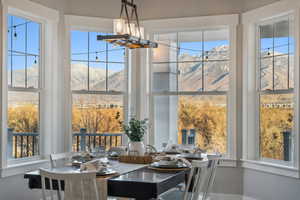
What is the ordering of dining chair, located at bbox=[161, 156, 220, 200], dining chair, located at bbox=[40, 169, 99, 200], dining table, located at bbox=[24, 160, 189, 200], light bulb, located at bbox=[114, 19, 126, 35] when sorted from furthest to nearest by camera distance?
1. light bulb, located at bbox=[114, 19, 126, 35]
2. dining chair, located at bbox=[161, 156, 220, 200]
3. dining table, located at bbox=[24, 160, 189, 200]
4. dining chair, located at bbox=[40, 169, 99, 200]

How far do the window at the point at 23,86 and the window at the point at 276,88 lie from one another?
2.91 metres

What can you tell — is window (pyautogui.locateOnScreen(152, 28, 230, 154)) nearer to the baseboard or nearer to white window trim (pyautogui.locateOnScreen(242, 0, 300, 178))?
white window trim (pyautogui.locateOnScreen(242, 0, 300, 178))

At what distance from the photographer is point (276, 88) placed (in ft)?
15.4

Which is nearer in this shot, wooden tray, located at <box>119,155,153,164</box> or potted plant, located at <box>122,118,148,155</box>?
wooden tray, located at <box>119,155,153,164</box>

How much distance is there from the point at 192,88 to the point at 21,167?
254 cm

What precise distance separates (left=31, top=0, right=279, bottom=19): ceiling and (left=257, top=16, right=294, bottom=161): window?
0.53m

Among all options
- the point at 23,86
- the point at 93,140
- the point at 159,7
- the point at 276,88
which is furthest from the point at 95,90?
the point at 276,88

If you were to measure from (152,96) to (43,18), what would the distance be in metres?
1.87

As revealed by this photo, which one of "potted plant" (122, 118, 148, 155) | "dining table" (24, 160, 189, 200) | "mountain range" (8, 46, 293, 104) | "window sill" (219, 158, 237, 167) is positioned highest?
"mountain range" (8, 46, 293, 104)

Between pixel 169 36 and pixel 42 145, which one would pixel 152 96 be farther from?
pixel 42 145

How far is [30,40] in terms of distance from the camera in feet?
15.7

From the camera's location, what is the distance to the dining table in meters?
2.79

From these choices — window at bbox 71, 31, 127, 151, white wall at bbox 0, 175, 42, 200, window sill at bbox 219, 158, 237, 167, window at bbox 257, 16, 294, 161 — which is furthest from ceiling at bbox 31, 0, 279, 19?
white wall at bbox 0, 175, 42, 200

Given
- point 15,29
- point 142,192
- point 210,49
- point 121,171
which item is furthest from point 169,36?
point 142,192
